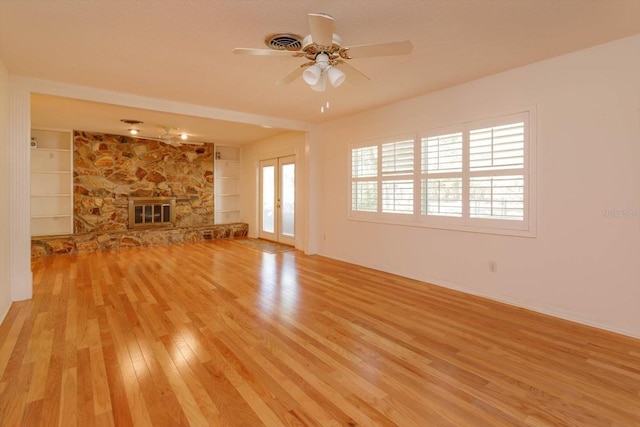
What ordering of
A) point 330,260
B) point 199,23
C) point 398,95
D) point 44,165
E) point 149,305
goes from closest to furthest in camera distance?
point 199,23 → point 149,305 → point 398,95 → point 330,260 → point 44,165

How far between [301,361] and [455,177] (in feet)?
9.56

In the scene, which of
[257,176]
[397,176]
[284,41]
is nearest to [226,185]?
[257,176]

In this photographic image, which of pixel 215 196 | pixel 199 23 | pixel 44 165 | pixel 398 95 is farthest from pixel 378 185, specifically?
pixel 44 165

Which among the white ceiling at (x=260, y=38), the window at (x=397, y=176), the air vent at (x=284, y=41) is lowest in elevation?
the window at (x=397, y=176)

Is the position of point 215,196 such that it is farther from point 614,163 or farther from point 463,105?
point 614,163

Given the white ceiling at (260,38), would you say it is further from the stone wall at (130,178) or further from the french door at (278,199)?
the stone wall at (130,178)

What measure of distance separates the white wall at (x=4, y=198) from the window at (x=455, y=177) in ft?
14.5

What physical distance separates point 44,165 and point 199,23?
6.29 metres

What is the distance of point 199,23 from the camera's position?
8.25 feet

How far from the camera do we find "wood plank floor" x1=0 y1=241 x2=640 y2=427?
5.97 ft

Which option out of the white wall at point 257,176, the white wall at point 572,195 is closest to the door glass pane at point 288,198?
the white wall at point 257,176

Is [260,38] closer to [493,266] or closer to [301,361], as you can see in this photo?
[301,361]

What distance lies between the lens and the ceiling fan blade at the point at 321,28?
1919 mm

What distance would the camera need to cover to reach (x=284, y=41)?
2.75 metres
